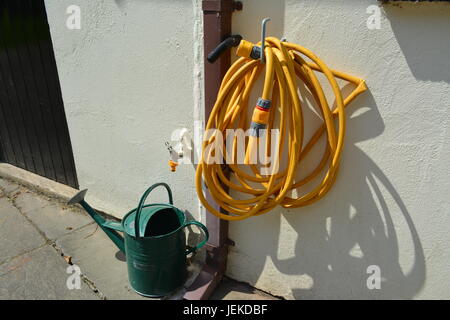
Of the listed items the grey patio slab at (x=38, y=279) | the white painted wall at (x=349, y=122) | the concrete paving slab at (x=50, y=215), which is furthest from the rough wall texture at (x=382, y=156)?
the concrete paving slab at (x=50, y=215)

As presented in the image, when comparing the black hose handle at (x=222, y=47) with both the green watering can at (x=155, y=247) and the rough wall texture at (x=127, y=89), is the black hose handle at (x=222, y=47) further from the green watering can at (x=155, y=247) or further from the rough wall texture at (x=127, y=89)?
the green watering can at (x=155, y=247)

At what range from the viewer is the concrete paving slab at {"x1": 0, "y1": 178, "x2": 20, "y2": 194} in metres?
3.67

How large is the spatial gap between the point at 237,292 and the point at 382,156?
131cm

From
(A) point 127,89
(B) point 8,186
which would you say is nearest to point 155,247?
(A) point 127,89

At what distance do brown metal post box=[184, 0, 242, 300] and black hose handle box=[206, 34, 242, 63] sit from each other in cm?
11

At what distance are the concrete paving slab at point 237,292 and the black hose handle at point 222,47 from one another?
1.52m

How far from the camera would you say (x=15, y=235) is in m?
2.95

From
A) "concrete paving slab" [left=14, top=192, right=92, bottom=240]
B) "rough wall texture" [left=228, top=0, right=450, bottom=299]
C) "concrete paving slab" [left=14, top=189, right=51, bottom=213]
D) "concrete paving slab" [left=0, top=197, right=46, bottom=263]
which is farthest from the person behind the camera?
"concrete paving slab" [left=14, top=189, right=51, bottom=213]

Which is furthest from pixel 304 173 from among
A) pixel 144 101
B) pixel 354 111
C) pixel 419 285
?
pixel 144 101

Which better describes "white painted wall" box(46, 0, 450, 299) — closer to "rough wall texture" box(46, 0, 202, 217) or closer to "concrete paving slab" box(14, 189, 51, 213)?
"rough wall texture" box(46, 0, 202, 217)

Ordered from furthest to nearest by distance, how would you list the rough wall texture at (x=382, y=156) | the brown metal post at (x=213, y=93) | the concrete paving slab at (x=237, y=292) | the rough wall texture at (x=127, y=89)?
the concrete paving slab at (x=237, y=292)
the rough wall texture at (x=127, y=89)
the brown metal post at (x=213, y=93)
the rough wall texture at (x=382, y=156)

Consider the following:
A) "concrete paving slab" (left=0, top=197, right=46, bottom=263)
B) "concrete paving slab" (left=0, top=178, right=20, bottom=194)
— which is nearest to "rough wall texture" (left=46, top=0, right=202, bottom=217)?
"concrete paving slab" (left=0, top=197, right=46, bottom=263)

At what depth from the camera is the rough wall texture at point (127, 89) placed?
6.98ft
